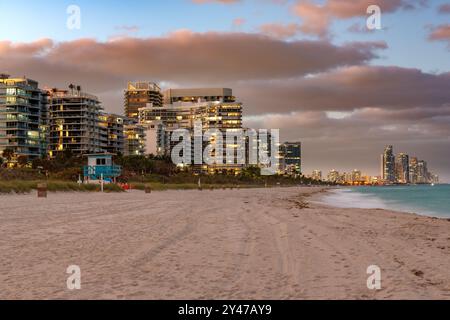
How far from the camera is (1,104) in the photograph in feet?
501

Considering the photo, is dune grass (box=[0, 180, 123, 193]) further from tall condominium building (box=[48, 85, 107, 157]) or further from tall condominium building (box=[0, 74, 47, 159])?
tall condominium building (box=[48, 85, 107, 157])

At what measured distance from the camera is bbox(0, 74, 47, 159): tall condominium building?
150 m

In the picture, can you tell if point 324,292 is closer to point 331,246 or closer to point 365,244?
point 331,246

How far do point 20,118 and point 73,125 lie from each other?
2426 cm

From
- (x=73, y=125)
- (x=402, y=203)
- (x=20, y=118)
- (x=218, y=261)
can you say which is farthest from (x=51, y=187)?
(x=73, y=125)

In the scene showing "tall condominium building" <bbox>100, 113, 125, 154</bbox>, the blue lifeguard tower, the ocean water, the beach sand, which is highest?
"tall condominium building" <bbox>100, 113, 125, 154</bbox>

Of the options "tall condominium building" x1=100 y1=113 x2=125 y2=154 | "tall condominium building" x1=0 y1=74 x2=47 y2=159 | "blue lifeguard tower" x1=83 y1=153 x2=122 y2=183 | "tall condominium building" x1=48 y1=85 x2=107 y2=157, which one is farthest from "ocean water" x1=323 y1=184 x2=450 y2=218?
"tall condominium building" x1=100 y1=113 x2=125 y2=154

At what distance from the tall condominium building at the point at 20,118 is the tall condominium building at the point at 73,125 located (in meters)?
13.2

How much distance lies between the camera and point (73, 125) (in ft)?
568

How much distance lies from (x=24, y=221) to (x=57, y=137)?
168 m

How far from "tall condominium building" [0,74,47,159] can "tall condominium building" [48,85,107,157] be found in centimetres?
1316

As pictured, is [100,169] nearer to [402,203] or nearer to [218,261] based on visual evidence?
[402,203]

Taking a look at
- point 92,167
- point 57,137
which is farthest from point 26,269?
point 57,137

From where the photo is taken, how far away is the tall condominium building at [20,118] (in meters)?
150
